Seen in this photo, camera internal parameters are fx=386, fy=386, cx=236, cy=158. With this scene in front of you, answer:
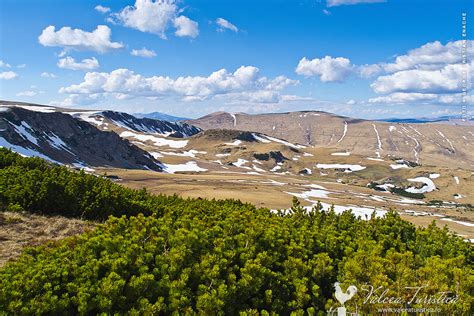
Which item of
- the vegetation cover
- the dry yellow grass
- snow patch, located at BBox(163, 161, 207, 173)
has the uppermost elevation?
the vegetation cover

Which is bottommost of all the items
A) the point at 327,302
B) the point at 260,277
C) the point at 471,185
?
the point at 471,185

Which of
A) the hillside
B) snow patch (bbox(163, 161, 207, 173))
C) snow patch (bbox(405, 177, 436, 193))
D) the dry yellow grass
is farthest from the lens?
snow patch (bbox(163, 161, 207, 173))

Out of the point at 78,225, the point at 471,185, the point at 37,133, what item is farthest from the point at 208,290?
the point at 471,185

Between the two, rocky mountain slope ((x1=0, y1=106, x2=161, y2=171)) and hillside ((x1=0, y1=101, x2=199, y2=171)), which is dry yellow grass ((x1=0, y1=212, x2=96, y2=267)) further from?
hillside ((x1=0, y1=101, x2=199, y2=171))

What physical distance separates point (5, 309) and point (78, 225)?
8.88m

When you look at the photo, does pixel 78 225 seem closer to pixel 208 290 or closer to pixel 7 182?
pixel 7 182

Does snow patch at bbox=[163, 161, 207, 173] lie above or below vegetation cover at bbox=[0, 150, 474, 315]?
below

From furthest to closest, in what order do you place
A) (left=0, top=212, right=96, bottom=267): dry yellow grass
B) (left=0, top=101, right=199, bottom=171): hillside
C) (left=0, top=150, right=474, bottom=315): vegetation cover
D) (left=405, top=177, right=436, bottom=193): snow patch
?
(left=405, top=177, right=436, bottom=193): snow patch < (left=0, top=101, right=199, bottom=171): hillside < (left=0, top=212, right=96, bottom=267): dry yellow grass < (left=0, top=150, right=474, bottom=315): vegetation cover

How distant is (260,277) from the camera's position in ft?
29.1

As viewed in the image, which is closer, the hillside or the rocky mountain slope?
the rocky mountain slope

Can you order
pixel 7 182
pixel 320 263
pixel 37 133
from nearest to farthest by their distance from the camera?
pixel 320 263 < pixel 7 182 < pixel 37 133

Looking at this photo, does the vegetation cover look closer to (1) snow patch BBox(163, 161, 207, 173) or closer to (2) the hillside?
(2) the hillside

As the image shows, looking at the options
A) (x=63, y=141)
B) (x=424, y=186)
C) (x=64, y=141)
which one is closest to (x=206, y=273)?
(x=63, y=141)

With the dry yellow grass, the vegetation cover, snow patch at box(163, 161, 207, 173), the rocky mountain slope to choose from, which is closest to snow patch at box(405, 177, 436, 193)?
snow patch at box(163, 161, 207, 173)
